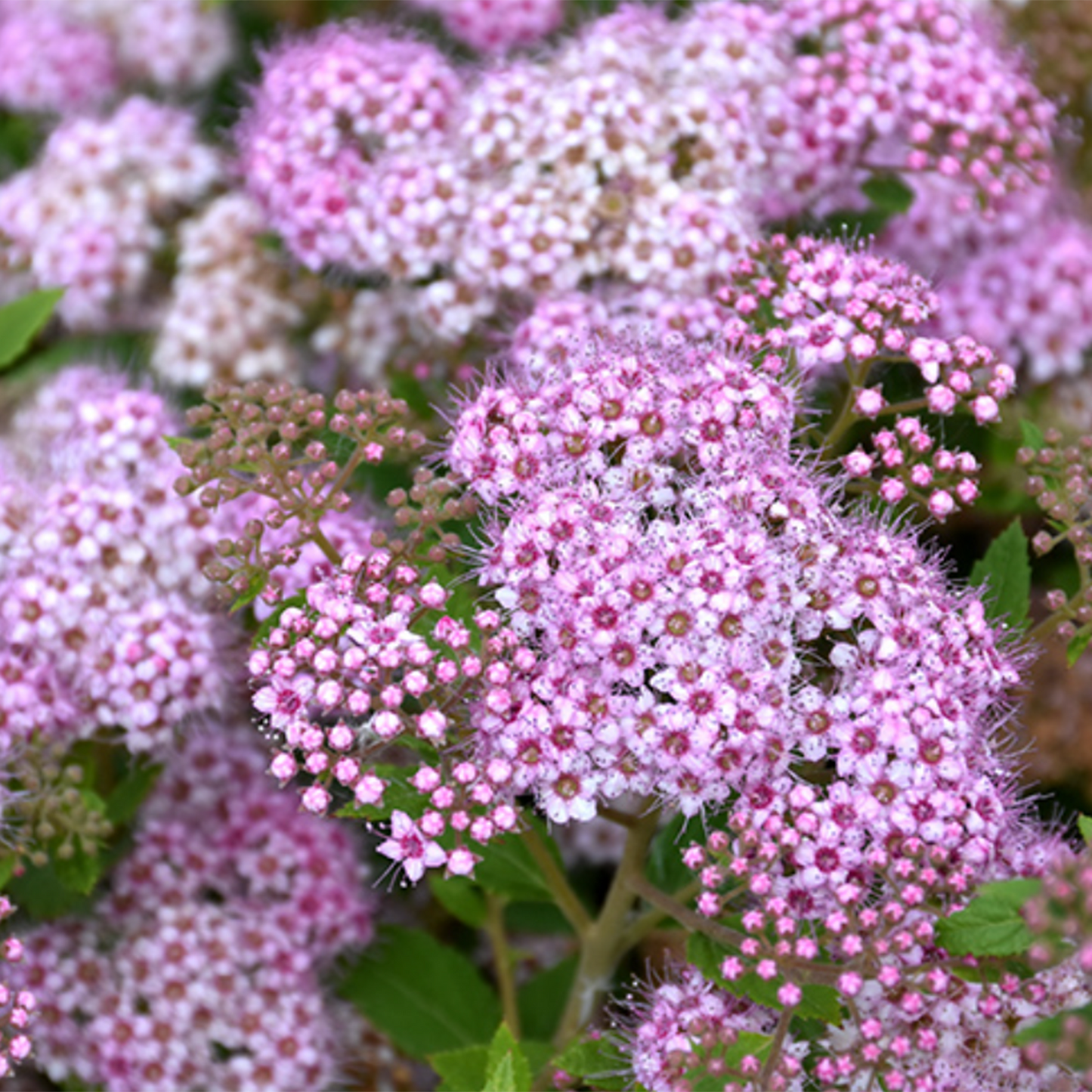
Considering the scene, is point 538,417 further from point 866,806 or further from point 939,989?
point 939,989

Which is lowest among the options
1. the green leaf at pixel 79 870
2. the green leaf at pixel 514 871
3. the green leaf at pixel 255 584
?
the green leaf at pixel 79 870

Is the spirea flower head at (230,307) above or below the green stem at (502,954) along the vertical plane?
above

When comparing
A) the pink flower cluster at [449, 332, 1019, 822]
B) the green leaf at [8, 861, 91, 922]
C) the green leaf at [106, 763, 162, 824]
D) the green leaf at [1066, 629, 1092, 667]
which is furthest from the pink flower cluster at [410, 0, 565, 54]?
the green leaf at [8, 861, 91, 922]

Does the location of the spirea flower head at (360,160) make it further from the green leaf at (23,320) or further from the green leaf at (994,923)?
the green leaf at (994,923)

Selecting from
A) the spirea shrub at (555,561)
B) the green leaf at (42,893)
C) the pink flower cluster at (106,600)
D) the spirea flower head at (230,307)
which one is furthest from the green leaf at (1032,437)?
the green leaf at (42,893)

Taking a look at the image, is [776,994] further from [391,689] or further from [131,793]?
[131,793]

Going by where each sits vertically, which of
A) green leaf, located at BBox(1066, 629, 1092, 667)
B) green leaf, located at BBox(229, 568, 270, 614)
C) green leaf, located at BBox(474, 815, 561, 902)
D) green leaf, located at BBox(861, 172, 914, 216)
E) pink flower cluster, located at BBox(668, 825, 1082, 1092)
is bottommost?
green leaf, located at BBox(474, 815, 561, 902)

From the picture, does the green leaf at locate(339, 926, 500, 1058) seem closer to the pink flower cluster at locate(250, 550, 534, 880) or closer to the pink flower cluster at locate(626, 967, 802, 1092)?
the pink flower cluster at locate(626, 967, 802, 1092)

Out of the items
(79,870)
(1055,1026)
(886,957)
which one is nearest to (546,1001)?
(79,870)
